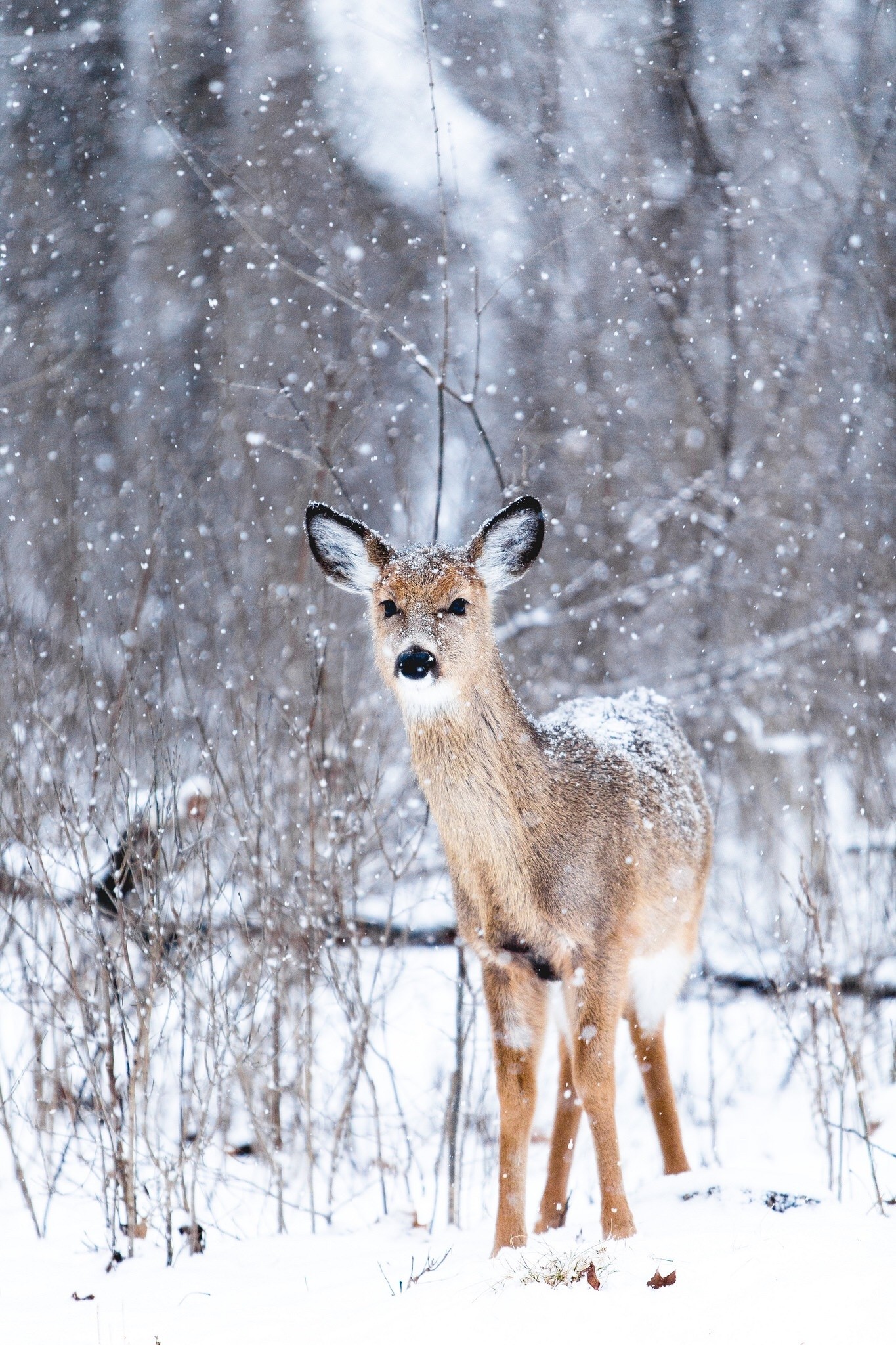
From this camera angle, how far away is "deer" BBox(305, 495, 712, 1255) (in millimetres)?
4422

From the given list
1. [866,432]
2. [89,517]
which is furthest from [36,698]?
[866,432]

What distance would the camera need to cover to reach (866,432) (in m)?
11.8

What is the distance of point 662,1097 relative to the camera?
5477 mm

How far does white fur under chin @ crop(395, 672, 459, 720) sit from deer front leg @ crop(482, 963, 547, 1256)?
98cm

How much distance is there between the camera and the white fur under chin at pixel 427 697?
439cm

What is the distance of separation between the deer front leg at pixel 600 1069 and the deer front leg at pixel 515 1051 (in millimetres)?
179

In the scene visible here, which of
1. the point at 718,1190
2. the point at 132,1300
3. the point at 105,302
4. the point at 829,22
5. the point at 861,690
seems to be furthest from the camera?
the point at 105,302

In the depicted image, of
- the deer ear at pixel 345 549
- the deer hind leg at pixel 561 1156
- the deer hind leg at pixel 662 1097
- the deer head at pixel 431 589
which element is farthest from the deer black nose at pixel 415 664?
the deer hind leg at pixel 662 1097

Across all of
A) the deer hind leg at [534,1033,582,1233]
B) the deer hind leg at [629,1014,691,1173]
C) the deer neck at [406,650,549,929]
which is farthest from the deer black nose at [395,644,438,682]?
the deer hind leg at [629,1014,691,1173]

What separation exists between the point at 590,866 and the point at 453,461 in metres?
6.89

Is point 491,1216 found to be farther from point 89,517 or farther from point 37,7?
point 37,7

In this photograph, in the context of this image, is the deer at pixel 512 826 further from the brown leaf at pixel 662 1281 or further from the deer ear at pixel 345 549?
the brown leaf at pixel 662 1281

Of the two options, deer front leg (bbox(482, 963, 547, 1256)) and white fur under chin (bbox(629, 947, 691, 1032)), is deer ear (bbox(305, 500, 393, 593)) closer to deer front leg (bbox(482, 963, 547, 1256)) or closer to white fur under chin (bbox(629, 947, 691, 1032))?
deer front leg (bbox(482, 963, 547, 1256))

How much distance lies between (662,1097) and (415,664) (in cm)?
256
